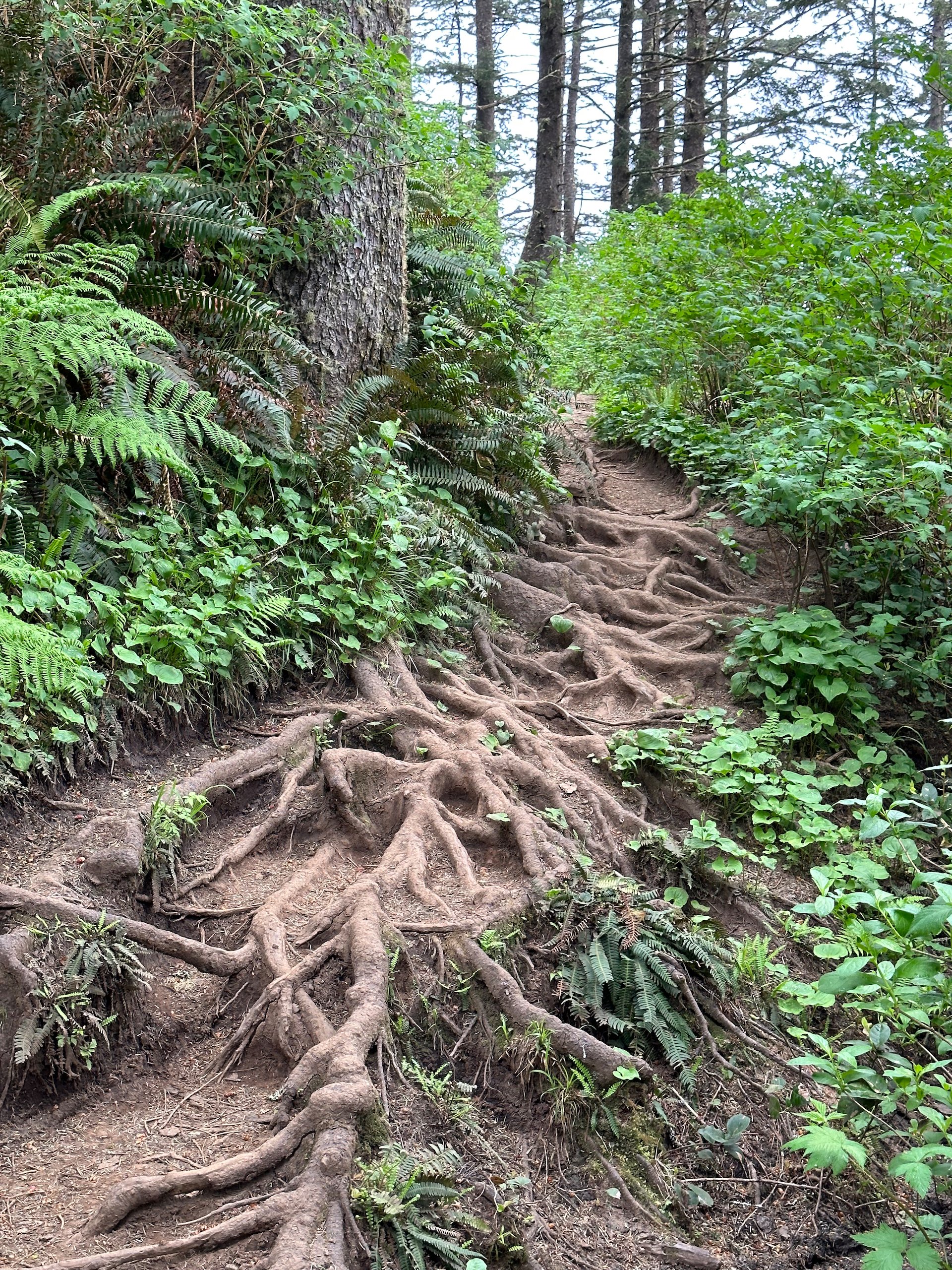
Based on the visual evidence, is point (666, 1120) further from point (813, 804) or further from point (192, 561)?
point (192, 561)

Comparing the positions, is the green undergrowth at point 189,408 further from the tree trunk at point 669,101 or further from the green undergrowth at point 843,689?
the tree trunk at point 669,101

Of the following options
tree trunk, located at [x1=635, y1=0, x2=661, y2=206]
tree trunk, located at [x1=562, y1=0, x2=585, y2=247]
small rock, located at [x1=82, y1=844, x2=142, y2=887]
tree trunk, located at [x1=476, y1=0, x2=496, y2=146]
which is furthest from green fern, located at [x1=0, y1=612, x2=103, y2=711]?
tree trunk, located at [x1=562, y1=0, x2=585, y2=247]

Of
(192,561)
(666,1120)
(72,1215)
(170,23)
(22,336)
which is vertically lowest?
(666,1120)

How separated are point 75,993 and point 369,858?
1.44 metres

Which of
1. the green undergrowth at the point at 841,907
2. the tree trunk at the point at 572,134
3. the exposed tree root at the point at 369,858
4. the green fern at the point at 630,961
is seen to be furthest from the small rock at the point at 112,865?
the tree trunk at the point at 572,134

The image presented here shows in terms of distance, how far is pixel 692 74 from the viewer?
15.6 metres

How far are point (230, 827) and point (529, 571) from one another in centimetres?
369

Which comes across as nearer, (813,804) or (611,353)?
(813,804)

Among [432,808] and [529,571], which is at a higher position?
[529,571]

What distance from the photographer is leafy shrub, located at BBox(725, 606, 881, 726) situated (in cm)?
571

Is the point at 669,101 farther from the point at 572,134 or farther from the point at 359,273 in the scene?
the point at 359,273

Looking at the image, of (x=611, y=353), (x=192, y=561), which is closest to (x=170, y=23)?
(x=192, y=561)

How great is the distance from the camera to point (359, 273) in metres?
6.27

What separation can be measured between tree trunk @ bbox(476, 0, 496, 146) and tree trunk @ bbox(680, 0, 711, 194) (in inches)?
172
